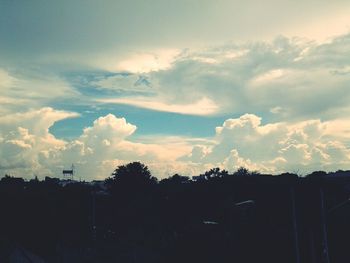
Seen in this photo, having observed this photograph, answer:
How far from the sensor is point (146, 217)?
51.4 metres

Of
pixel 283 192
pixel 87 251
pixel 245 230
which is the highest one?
pixel 283 192

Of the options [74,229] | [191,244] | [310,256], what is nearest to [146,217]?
Answer: [74,229]

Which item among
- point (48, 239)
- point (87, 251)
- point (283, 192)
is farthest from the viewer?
point (48, 239)

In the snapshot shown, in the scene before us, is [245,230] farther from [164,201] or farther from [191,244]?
Answer: [164,201]

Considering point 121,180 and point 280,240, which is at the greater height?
point 121,180

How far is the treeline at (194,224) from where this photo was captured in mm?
26438

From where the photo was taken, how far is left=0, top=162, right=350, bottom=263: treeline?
26.4 m

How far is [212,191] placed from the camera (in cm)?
5116

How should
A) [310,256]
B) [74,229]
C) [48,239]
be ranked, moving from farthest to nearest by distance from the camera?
[74,229]
[48,239]
[310,256]

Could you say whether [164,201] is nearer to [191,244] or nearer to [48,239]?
[48,239]

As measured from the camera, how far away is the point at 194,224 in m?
32.2

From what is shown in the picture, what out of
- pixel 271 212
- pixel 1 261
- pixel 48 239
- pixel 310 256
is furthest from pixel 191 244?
pixel 48 239

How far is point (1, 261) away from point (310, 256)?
2129 cm

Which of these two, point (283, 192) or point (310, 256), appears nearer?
point (310, 256)
